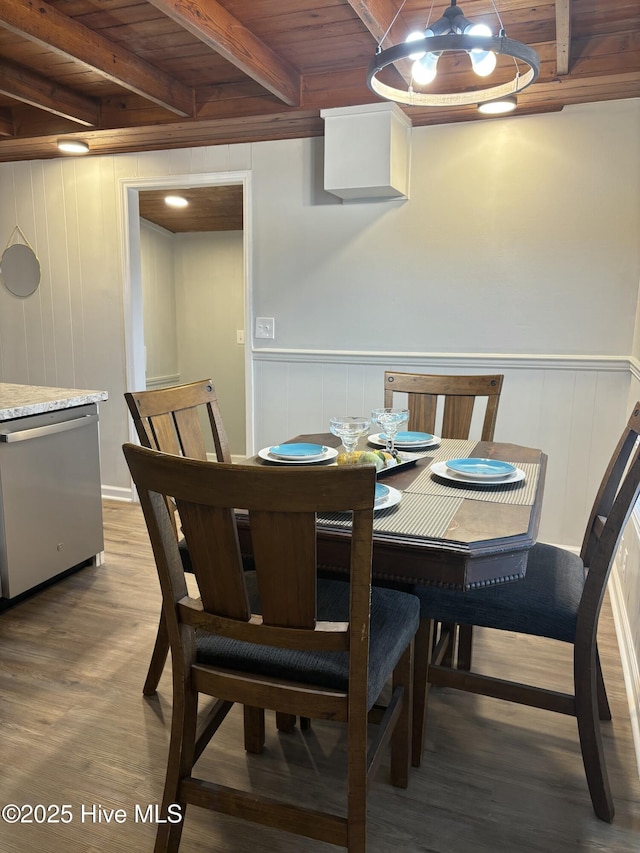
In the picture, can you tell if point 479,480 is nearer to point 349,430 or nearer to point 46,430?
point 349,430

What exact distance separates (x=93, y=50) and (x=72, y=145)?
3.43 ft

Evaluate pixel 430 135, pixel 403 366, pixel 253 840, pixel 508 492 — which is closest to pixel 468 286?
pixel 403 366

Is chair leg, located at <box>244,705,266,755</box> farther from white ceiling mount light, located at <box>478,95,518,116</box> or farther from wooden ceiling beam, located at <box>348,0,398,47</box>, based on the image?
white ceiling mount light, located at <box>478,95,518,116</box>

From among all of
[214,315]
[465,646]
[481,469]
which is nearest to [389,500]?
[481,469]

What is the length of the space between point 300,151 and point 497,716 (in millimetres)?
2897

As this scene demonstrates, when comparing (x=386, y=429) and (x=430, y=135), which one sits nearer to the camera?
(x=386, y=429)

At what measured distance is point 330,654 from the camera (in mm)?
1330

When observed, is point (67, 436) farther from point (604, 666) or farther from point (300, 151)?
point (604, 666)

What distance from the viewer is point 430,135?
3.20 meters

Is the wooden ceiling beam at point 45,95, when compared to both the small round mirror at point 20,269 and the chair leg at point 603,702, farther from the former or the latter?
the chair leg at point 603,702

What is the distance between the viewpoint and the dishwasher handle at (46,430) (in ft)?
8.16

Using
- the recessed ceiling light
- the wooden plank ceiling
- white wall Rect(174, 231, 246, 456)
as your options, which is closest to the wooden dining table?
the wooden plank ceiling

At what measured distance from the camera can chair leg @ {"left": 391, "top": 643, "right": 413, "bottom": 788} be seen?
1.63 meters

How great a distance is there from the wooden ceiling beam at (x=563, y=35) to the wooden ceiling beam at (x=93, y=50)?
6.12ft
